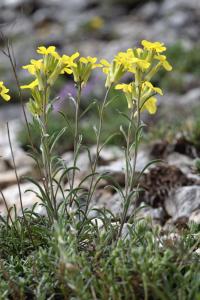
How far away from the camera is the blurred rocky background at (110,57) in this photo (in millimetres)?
3947

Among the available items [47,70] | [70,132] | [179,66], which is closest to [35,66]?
[47,70]

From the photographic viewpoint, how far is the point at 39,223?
2688 mm

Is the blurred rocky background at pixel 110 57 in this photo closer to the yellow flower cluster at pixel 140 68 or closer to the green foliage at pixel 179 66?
the green foliage at pixel 179 66

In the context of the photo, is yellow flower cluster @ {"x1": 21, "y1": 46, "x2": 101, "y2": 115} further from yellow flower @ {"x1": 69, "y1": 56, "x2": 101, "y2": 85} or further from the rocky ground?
the rocky ground

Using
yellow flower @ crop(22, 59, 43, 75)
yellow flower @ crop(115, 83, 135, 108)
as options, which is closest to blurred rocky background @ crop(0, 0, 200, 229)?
yellow flower @ crop(22, 59, 43, 75)

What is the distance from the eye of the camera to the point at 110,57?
992 centimetres

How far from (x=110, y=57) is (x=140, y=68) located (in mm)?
7648

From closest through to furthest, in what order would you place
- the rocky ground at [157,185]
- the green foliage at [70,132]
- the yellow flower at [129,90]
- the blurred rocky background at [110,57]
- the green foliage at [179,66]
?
the yellow flower at [129,90] → the rocky ground at [157,185] → the blurred rocky background at [110,57] → the green foliage at [70,132] → the green foliage at [179,66]

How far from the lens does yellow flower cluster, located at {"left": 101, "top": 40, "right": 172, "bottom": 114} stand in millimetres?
2379

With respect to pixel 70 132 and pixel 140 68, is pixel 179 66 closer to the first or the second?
pixel 70 132

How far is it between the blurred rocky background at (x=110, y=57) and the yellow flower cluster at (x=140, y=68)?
0.62 metres

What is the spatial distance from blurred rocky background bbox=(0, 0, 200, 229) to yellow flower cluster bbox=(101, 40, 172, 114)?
0.62m

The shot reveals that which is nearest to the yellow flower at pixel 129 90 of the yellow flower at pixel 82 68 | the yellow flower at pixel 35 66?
the yellow flower at pixel 82 68

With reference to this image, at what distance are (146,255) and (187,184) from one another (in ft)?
6.22
